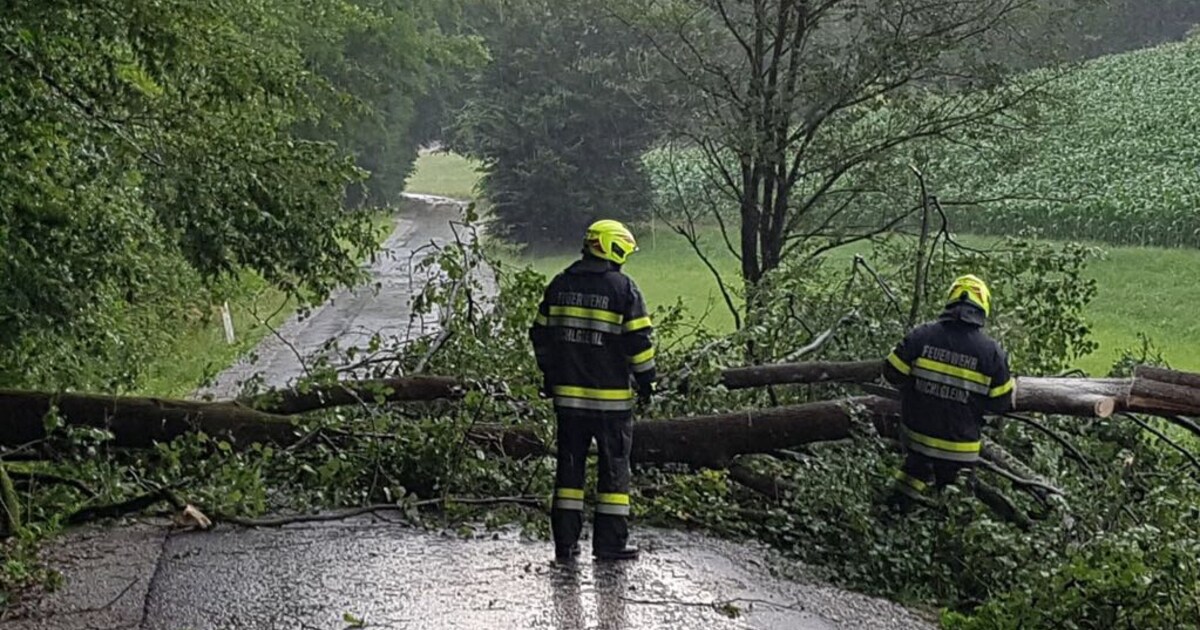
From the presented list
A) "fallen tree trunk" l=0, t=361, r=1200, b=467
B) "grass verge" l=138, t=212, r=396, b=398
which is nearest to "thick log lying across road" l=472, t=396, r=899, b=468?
"fallen tree trunk" l=0, t=361, r=1200, b=467

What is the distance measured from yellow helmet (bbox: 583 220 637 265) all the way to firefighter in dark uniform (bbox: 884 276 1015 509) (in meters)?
1.92

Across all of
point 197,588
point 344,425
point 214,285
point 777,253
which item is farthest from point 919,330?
point 777,253

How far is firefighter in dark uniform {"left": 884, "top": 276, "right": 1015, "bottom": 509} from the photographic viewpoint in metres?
6.88

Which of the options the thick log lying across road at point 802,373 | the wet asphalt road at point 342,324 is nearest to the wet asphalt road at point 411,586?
the thick log lying across road at point 802,373

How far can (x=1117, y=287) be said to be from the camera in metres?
23.4

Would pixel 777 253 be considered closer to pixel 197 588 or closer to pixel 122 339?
pixel 122 339

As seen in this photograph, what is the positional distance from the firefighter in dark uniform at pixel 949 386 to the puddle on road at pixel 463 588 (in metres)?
1.00

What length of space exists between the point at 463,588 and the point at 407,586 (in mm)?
273

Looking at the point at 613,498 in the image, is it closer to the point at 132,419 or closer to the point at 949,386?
the point at 949,386

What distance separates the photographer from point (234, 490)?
7.01 metres

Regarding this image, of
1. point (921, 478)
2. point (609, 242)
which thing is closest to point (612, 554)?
point (609, 242)

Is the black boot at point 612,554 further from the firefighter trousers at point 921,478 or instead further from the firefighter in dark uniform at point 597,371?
the firefighter trousers at point 921,478

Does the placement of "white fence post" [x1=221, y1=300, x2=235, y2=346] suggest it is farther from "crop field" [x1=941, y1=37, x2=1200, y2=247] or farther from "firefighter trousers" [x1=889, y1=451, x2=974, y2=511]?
"firefighter trousers" [x1=889, y1=451, x2=974, y2=511]

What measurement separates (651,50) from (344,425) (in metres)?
8.87
